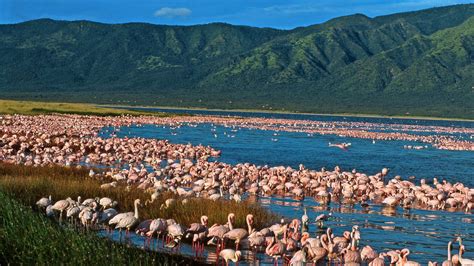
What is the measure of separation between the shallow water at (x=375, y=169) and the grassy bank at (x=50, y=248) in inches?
A: 315

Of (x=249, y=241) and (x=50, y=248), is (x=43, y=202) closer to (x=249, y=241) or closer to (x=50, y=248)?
(x=249, y=241)

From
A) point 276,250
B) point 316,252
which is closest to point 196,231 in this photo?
point 276,250

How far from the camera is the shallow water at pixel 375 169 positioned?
1994cm

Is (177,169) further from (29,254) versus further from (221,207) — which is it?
(29,254)

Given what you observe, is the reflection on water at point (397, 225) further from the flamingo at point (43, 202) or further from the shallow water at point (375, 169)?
the flamingo at point (43, 202)

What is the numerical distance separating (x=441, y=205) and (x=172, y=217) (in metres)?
11.8

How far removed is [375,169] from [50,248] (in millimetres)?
32550

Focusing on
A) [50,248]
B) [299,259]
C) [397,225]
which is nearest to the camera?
[50,248]

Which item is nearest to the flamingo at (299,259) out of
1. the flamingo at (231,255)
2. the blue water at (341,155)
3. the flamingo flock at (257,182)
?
the flamingo at (231,255)

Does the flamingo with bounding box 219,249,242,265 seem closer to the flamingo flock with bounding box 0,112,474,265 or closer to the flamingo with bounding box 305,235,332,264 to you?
the flamingo flock with bounding box 0,112,474,265

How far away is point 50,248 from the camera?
1177 cm

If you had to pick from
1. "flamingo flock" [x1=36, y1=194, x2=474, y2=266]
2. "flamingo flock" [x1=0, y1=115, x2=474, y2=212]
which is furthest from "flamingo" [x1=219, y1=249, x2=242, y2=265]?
"flamingo flock" [x1=0, y1=115, x2=474, y2=212]

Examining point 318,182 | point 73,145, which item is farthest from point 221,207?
point 73,145

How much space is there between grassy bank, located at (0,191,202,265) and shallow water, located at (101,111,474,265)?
26.3 ft
